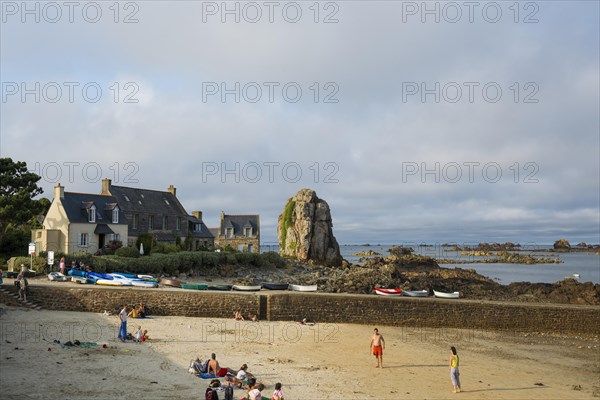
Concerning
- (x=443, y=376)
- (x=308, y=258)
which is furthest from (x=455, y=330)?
(x=308, y=258)

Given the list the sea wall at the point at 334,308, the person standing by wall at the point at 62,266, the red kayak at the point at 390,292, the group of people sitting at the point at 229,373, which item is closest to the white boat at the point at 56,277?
the person standing by wall at the point at 62,266

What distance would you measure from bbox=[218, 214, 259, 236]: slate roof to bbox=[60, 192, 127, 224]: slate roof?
79.0 feet

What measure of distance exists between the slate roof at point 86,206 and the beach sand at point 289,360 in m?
14.8

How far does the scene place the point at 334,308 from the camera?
88.0ft

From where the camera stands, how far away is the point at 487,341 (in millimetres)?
24625

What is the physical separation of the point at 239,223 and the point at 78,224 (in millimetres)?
30354

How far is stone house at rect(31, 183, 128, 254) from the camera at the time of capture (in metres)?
37.8

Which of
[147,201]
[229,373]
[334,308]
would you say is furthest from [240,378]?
[147,201]

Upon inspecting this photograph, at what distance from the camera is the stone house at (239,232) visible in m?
66.2

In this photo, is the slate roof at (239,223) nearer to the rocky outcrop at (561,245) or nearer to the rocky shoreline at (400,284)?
the rocky shoreline at (400,284)

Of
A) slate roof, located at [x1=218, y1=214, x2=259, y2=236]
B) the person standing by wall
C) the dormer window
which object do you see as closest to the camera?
the person standing by wall

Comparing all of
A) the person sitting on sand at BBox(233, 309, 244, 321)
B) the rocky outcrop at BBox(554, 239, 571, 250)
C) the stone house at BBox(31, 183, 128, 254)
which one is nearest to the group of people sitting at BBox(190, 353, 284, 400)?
the person sitting on sand at BBox(233, 309, 244, 321)

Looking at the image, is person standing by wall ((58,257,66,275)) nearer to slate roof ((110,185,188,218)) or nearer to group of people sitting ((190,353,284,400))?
slate roof ((110,185,188,218))

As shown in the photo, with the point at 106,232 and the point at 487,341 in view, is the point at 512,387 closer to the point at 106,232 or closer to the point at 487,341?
the point at 487,341
